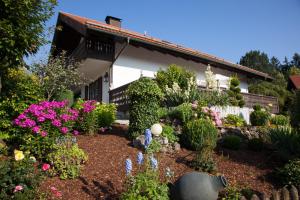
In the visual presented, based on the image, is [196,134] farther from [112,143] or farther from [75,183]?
[75,183]

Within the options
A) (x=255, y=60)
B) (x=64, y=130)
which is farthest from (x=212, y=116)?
(x=255, y=60)

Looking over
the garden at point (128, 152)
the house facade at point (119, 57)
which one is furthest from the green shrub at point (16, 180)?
the house facade at point (119, 57)

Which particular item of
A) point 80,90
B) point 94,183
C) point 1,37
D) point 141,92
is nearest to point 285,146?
point 141,92

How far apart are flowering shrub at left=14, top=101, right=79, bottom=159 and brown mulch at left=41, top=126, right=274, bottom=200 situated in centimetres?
87

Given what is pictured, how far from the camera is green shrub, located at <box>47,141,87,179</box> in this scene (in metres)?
6.07

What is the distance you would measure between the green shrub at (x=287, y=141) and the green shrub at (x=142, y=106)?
302 centimetres

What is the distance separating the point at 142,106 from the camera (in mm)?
8375

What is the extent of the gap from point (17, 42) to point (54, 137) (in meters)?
2.65

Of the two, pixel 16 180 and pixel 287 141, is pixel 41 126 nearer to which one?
pixel 16 180

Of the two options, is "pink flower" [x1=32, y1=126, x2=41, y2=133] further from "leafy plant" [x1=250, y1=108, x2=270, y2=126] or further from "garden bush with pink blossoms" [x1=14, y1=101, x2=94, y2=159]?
"leafy plant" [x1=250, y1=108, x2=270, y2=126]

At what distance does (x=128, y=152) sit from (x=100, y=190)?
6.18ft

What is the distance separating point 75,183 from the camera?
5.89 metres

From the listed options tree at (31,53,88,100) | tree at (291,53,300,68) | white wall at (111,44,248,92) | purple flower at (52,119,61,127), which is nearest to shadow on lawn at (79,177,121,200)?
purple flower at (52,119,61,127)

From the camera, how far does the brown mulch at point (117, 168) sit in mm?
5668
